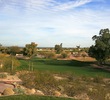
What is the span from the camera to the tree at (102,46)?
6744 cm

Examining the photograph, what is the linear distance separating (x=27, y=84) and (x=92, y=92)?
5995 millimetres

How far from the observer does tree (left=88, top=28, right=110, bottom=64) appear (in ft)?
A: 221

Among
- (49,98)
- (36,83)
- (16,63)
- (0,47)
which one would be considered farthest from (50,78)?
(0,47)

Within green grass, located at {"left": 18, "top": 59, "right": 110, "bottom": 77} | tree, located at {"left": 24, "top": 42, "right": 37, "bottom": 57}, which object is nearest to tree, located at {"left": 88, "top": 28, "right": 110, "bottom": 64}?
green grass, located at {"left": 18, "top": 59, "right": 110, "bottom": 77}

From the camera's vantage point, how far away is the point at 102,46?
220 ft

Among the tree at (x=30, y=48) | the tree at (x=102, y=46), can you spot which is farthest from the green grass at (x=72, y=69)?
the tree at (x=30, y=48)

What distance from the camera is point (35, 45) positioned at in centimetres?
8219

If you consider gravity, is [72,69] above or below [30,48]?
below

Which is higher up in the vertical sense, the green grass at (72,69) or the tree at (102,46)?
the tree at (102,46)

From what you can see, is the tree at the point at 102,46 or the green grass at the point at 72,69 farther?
the tree at the point at 102,46

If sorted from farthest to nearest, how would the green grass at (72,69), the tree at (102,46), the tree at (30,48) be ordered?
the tree at (30,48) < the tree at (102,46) < the green grass at (72,69)

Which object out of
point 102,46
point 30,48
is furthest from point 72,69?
point 30,48

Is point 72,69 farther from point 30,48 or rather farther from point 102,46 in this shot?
point 30,48

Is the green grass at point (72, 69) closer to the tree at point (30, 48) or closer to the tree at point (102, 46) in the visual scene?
the tree at point (102, 46)
